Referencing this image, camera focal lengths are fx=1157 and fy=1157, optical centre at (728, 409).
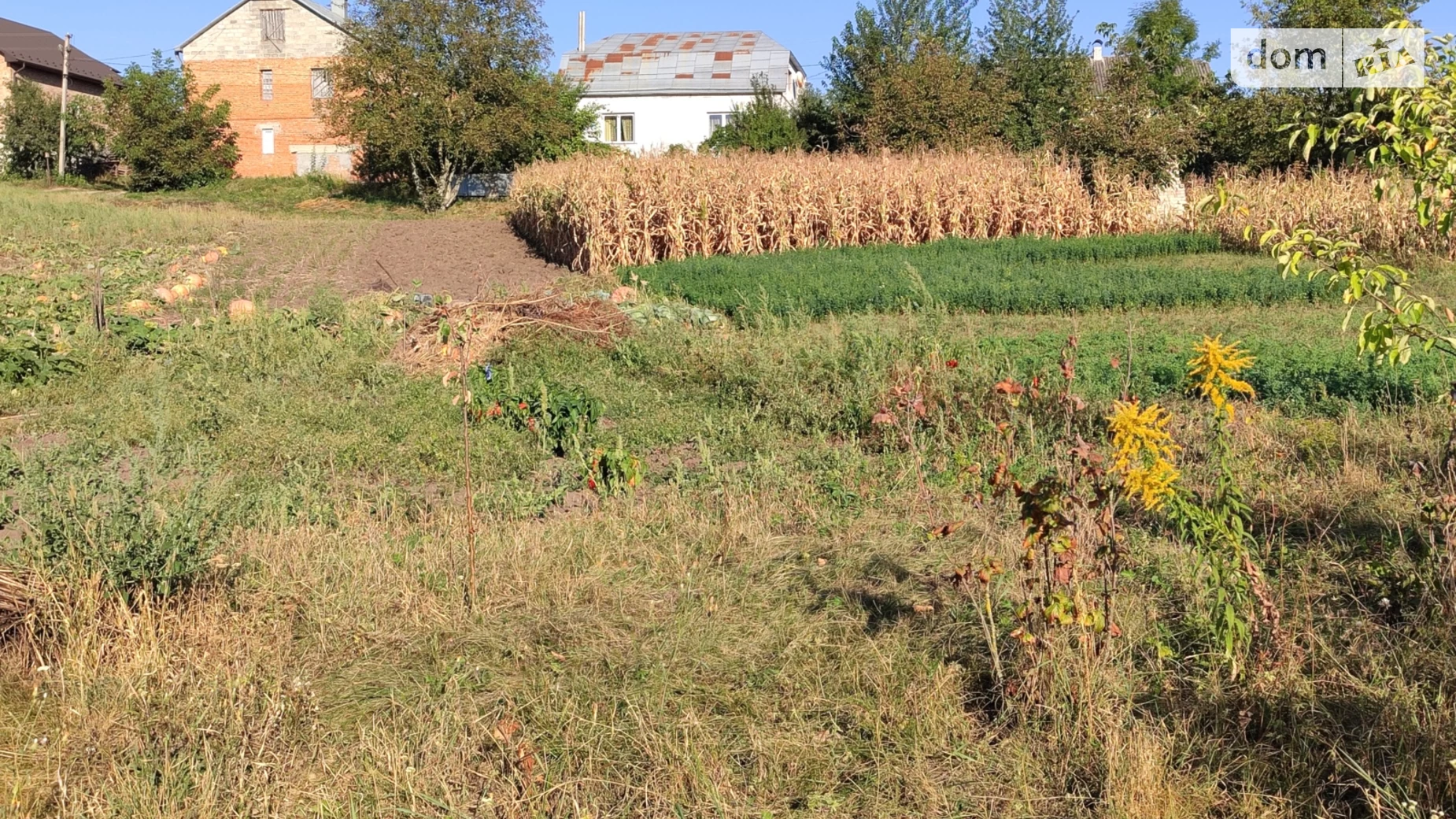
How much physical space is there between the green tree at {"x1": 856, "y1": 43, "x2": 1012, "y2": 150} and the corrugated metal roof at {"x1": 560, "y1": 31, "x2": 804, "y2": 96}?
10300 mm

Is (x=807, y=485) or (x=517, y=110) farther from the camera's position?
(x=517, y=110)

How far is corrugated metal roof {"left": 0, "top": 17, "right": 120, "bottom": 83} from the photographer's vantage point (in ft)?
137

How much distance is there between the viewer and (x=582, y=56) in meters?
45.5

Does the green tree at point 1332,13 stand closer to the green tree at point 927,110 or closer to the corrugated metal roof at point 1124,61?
the corrugated metal roof at point 1124,61

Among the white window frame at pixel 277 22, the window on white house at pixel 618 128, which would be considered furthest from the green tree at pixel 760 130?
the white window frame at pixel 277 22

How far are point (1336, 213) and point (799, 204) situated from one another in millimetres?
8416

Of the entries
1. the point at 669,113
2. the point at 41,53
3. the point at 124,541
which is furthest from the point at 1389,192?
the point at 41,53

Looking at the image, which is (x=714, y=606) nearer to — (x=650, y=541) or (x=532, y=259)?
(x=650, y=541)

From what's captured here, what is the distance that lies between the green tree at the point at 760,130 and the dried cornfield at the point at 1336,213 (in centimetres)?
1655

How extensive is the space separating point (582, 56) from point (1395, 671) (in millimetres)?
45037

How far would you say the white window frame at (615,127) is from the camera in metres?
43.7

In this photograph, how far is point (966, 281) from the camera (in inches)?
535

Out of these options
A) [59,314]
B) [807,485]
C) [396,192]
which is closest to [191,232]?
A: [59,314]
